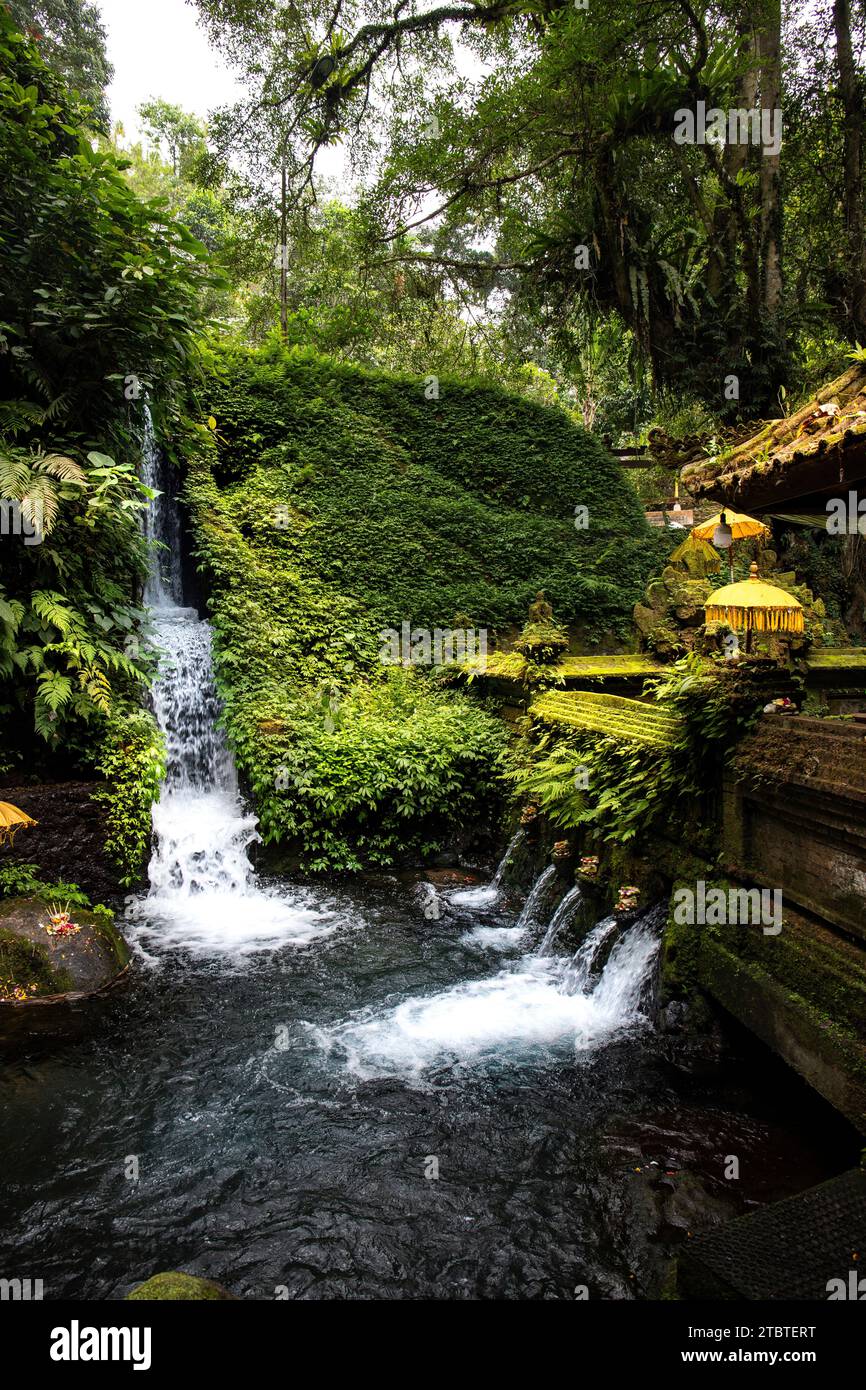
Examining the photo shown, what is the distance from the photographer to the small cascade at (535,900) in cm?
820

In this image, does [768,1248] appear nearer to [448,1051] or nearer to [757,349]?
[448,1051]

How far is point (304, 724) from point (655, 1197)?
26.9 ft

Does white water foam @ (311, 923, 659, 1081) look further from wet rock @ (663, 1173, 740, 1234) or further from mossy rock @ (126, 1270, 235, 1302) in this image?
mossy rock @ (126, 1270, 235, 1302)

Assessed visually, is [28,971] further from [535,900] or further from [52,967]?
[535,900]

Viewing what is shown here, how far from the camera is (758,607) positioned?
4730mm

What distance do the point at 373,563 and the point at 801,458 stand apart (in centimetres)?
1210

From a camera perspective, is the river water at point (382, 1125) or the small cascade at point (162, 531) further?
the small cascade at point (162, 531)

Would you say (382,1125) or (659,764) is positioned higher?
(659,764)

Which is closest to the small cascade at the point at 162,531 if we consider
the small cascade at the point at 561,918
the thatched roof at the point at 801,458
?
the small cascade at the point at 561,918

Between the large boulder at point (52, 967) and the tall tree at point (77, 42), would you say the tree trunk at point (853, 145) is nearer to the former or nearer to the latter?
the large boulder at point (52, 967)

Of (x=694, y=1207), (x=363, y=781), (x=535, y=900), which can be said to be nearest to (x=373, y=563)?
(x=363, y=781)

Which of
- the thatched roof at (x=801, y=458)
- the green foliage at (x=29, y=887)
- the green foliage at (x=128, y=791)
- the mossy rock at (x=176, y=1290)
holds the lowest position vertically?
the mossy rock at (x=176, y=1290)

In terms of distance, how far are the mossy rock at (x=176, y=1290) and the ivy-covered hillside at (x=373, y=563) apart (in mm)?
6839

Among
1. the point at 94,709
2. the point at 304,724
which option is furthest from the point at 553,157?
the point at 94,709
